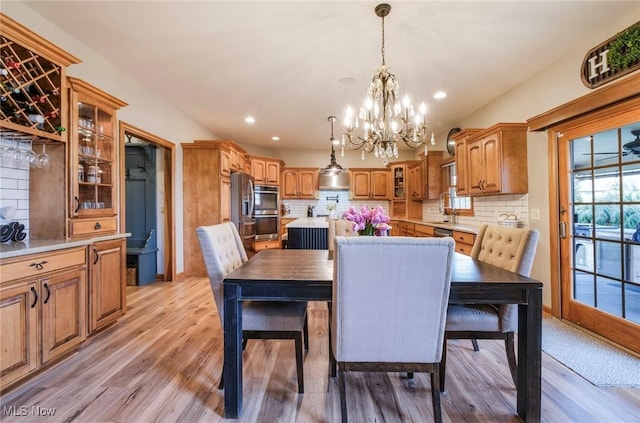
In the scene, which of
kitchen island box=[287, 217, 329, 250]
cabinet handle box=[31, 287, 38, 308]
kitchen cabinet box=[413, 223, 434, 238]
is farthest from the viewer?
kitchen cabinet box=[413, 223, 434, 238]

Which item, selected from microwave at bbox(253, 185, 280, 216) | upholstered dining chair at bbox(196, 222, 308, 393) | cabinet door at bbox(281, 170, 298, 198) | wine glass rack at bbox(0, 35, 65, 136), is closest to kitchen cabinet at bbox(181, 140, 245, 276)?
microwave at bbox(253, 185, 280, 216)

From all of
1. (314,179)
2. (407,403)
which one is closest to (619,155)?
(407,403)

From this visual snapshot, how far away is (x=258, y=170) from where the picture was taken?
20.7 ft

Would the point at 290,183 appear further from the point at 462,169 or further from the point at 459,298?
the point at 459,298

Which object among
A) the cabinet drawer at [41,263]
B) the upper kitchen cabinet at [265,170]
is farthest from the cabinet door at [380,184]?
the cabinet drawer at [41,263]

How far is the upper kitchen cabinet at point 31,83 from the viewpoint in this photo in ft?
6.22

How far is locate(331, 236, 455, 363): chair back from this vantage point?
1.28 m

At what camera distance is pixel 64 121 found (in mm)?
2252

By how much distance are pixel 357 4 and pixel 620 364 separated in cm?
317

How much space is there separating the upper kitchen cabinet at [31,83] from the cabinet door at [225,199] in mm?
2477

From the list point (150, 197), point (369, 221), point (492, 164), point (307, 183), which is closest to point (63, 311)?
point (369, 221)

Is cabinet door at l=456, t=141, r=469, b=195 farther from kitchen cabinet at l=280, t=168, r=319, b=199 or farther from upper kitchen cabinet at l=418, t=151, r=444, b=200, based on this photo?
kitchen cabinet at l=280, t=168, r=319, b=199

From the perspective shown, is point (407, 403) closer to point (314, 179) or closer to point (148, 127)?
point (148, 127)

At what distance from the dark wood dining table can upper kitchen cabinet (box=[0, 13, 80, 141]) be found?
73.8 inches
